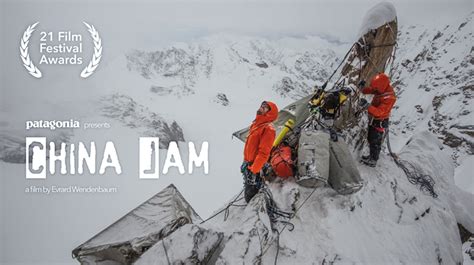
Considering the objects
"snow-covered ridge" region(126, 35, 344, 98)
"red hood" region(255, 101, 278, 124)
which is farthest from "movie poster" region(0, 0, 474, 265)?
"snow-covered ridge" region(126, 35, 344, 98)

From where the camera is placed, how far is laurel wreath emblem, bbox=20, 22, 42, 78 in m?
6.43

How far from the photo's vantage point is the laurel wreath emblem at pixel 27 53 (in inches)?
253

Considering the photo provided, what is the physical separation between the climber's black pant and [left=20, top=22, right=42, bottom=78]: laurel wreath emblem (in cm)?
748

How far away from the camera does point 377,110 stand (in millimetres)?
3852

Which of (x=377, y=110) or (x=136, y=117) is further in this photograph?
(x=136, y=117)

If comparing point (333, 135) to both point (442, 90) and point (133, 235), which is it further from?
point (442, 90)

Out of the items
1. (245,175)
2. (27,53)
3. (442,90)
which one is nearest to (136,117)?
(27,53)

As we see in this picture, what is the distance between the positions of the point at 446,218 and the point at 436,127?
1238 cm

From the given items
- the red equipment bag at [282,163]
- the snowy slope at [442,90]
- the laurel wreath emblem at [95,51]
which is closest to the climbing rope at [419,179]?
the red equipment bag at [282,163]

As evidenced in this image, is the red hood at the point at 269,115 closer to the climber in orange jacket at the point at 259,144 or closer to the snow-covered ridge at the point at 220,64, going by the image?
the climber in orange jacket at the point at 259,144

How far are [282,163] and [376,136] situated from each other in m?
1.59

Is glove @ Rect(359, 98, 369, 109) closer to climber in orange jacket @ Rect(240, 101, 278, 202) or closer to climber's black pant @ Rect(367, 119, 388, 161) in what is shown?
climber's black pant @ Rect(367, 119, 388, 161)

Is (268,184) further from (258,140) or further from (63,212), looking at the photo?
(63,212)

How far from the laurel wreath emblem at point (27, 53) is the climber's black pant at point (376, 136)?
7482 millimetres
